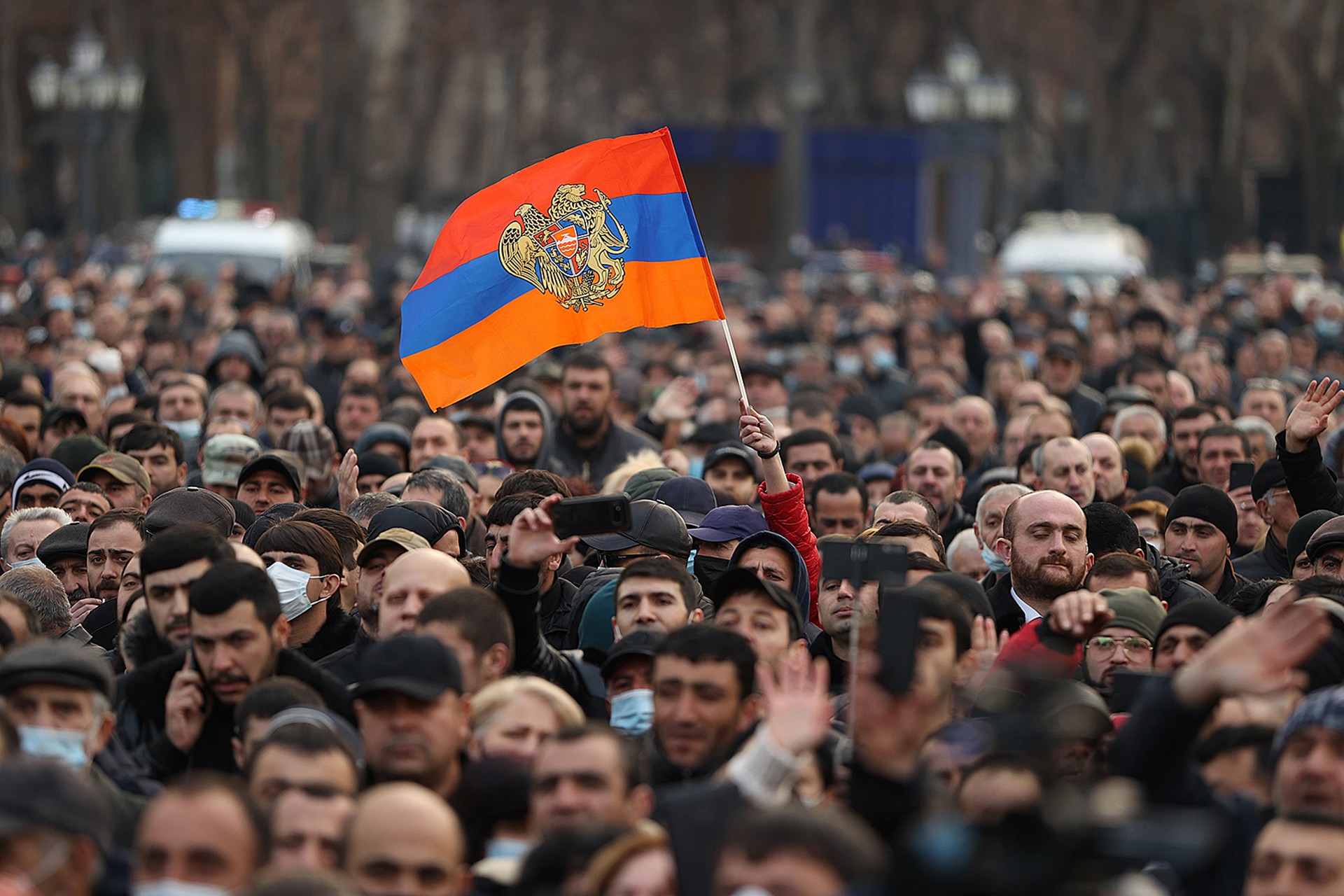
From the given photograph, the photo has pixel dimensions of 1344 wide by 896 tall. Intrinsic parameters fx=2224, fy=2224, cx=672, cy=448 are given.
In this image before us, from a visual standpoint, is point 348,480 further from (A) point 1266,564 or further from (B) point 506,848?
(B) point 506,848

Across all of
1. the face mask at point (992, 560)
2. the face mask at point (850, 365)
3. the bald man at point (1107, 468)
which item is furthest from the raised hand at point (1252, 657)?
the face mask at point (850, 365)

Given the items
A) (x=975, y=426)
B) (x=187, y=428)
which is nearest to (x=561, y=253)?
(x=187, y=428)

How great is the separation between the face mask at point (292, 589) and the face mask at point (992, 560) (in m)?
2.92

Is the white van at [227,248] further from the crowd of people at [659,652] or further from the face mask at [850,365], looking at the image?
the crowd of people at [659,652]

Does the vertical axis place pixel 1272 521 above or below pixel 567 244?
below

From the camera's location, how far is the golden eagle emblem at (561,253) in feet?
31.3

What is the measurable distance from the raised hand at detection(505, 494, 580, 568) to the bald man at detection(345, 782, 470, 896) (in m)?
2.10

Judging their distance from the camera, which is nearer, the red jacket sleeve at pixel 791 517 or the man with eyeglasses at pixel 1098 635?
the man with eyeglasses at pixel 1098 635

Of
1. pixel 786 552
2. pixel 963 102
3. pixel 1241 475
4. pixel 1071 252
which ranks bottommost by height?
pixel 786 552

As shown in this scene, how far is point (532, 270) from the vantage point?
9.55 metres

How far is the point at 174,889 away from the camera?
4.78m

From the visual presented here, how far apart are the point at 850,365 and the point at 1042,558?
12.0 m

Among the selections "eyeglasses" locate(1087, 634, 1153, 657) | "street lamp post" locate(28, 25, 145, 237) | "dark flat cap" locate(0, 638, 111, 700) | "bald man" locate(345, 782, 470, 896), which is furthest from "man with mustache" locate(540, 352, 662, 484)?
"street lamp post" locate(28, 25, 145, 237)

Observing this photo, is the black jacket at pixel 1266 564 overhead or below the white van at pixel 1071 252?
below
